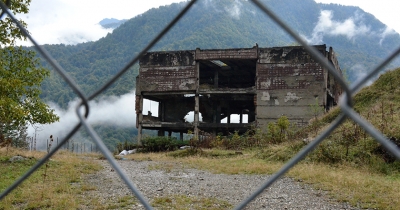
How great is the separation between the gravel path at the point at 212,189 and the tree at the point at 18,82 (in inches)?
95.6

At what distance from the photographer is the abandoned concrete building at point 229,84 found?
18.2 meters

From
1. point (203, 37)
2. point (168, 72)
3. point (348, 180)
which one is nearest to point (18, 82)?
point (348, 180)

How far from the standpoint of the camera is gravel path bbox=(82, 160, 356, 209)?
18.1 feet

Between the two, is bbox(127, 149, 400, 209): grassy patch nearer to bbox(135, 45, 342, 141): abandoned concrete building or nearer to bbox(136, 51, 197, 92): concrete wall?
bbox(135, 45, 342, 141): abandoned concrete building

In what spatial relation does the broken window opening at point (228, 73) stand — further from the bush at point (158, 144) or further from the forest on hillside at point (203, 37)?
the forest on hillside at point (203, 37)

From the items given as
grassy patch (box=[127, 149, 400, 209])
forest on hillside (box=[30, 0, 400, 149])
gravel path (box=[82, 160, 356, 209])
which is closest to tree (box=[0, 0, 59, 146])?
gravel path (box=[82, 160, 356, 209])

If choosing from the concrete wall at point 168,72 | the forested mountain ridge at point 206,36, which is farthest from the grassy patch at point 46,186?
the forested mountain ridge at point 206,36

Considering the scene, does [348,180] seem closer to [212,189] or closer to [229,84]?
[212,189]

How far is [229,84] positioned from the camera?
23656 millimetres

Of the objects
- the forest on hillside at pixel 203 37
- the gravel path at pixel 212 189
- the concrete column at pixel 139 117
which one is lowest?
the gravel path at pixel 212 189

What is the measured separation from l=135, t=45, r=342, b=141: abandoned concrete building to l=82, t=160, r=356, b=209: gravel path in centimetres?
1066

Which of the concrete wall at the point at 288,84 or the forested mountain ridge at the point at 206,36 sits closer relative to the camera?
the concrete wall at the point at 288,84

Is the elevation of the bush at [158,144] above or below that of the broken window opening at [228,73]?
below

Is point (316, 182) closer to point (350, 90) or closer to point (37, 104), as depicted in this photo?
point (350, 90)
